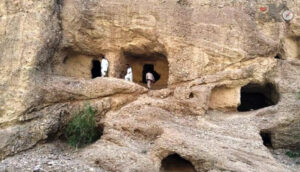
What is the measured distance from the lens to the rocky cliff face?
6.53 meters

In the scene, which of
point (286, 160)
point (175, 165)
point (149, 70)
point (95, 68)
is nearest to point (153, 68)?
point (149, 70)

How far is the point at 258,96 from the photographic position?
29.0 feet

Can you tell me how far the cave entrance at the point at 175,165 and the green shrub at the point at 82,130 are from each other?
1.80 meters

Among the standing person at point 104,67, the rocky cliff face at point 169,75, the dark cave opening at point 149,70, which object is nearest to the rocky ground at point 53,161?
the rocky cliff face at point 169,75

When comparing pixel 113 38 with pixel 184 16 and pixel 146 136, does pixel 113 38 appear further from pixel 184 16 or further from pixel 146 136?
pixel 146 136

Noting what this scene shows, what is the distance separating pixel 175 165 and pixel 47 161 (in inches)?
103

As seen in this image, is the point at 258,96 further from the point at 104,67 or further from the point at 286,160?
the point at 104,67

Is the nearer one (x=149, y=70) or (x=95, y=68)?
(x=95, y=68)

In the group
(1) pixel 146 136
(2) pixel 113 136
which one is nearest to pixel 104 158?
(2) pixel 113 136

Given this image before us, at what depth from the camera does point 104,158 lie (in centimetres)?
596

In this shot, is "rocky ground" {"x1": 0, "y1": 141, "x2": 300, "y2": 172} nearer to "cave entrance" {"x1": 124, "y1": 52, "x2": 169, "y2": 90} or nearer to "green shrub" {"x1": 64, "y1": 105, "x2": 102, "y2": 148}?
"green shrub" {"x1": 64, "y1": 105, "x2": 102, "y2": 148}

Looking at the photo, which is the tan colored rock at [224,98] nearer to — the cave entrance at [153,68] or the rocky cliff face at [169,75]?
the rocky cliff face at [169,75]

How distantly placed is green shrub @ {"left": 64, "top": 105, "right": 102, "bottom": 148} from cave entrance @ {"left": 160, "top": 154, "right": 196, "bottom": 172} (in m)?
1.80

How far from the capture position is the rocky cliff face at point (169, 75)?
6.53 m
